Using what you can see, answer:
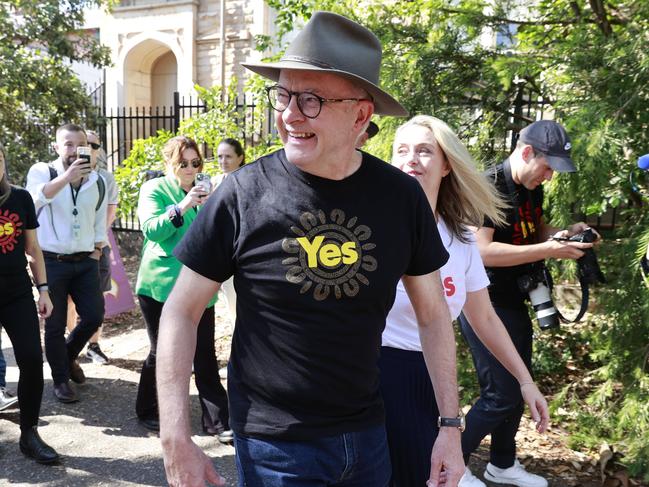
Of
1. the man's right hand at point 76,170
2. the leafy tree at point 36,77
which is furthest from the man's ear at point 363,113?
the leafy tree at point 36,77

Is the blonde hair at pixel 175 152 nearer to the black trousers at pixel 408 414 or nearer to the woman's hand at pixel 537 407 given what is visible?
the black trousers at pixel 408 414

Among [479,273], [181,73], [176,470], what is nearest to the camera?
[176,470]

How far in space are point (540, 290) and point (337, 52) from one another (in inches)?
90.4

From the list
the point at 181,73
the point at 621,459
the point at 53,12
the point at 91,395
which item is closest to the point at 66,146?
the point at 91,395

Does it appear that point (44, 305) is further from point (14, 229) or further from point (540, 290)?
point (540, 290)

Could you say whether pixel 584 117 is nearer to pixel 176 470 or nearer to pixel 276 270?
pixel 276 270

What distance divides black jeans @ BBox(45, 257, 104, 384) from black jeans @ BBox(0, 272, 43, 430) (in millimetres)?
895

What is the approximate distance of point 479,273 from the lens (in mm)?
2670

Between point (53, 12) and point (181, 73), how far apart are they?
8.02 meters

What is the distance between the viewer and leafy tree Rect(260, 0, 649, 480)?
359 cm

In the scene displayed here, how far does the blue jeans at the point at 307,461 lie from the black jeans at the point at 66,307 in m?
3.36

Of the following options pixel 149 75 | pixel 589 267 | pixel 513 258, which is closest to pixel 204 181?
pixel 513 258

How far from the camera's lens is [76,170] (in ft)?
15.0

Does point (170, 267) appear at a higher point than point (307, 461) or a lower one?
higher
